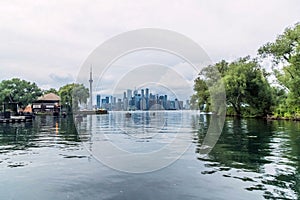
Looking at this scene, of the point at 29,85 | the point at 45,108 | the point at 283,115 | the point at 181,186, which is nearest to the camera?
the point at 181,186

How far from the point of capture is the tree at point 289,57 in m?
48.8

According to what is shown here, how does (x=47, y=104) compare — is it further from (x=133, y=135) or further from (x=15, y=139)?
(x=133, y=135)

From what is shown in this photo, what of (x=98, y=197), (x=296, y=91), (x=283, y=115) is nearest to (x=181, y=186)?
(x=98, y=197)

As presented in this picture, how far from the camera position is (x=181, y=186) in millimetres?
12141

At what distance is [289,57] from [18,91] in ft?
253

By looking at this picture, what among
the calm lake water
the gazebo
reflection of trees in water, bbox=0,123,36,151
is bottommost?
the calm lake water

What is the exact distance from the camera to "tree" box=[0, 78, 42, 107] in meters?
88.8

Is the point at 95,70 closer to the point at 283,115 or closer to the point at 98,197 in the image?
the point at 98,197

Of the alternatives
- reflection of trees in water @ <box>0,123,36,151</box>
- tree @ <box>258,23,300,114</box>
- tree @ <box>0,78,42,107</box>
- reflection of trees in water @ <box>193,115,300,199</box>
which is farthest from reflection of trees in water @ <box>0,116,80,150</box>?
tree @ <box>0,78,42,107</box>

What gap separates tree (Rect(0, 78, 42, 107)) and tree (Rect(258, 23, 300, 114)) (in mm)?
71000

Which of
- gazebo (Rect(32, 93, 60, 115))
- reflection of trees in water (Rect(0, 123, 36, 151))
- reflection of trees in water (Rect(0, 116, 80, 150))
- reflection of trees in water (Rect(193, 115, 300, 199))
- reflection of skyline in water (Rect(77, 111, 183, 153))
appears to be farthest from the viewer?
gazebo (Rect(32, 93, 60, 115))

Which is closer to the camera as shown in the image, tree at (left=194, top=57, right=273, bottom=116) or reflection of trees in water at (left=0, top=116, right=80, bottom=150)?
reflection of trees in water at (left=0, top=116, right=80, bottom=150)

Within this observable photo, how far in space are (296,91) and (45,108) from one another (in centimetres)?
10271

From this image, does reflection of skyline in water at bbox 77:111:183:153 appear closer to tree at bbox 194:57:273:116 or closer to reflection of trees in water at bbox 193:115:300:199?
reflection of trees in water at bbox 193:115:300:199
